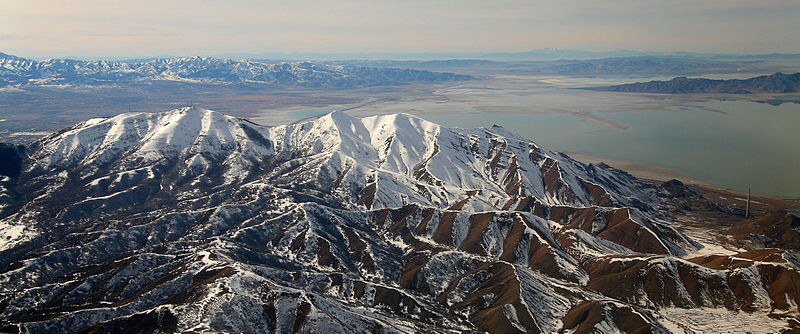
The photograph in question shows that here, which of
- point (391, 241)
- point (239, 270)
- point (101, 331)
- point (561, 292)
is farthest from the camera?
point (391, 241)

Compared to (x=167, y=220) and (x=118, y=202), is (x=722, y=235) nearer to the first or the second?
(x=167, y=220)

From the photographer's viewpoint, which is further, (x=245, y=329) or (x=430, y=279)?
(x=430, y=279)

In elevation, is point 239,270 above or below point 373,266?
above

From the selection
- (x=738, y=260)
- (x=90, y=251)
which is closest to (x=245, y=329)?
(x=90, y=251)

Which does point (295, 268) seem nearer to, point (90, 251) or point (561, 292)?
point (90, 251)

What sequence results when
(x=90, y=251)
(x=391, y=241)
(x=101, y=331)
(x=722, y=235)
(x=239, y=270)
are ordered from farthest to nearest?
(x=722, y=235), (x=391, y=241), (x=90, y=251), (x=239, y=270), (x=101, y=331)

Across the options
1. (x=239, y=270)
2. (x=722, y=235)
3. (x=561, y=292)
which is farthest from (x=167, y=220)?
(x=722, y=235)
